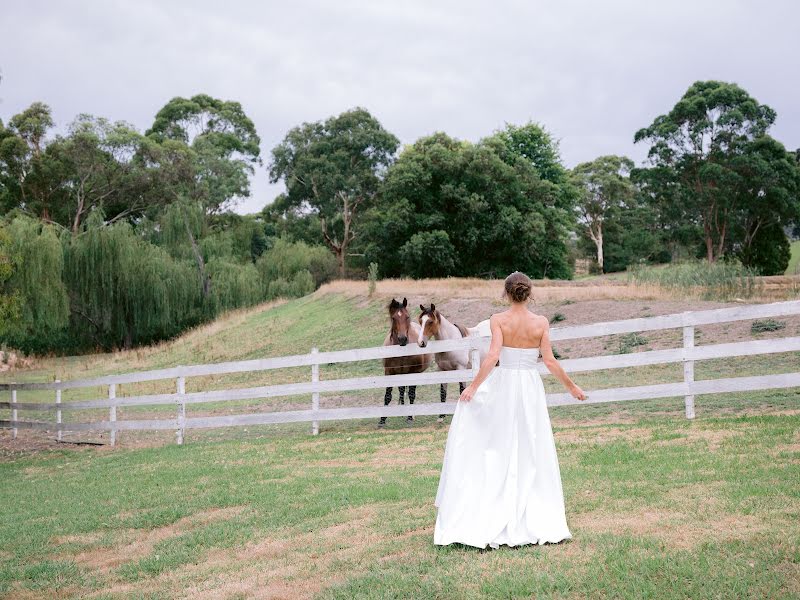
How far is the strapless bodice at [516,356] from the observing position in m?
5.77

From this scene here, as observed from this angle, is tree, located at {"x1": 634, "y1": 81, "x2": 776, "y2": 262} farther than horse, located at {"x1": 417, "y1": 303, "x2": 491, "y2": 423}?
Yes

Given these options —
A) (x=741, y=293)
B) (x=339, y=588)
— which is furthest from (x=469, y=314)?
(x=339, y=588)

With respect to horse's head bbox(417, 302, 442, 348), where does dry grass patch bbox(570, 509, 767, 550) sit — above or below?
below

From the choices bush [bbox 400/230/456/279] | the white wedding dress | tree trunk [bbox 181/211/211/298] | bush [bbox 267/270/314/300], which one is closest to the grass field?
the white wedding dress

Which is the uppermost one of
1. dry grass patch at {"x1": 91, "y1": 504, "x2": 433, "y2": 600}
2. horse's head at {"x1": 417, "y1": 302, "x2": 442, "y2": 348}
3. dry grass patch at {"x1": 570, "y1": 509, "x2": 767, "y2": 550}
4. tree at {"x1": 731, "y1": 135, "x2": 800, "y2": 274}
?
tree at {"x1": 731, "y1": 135, "x2": 800, "y2": 274}

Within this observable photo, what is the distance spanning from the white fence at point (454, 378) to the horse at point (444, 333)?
0.83m

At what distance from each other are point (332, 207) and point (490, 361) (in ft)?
187

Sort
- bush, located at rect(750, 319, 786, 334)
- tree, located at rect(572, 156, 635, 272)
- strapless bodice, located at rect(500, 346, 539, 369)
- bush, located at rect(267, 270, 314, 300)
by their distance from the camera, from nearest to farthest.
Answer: strapless bodice, located at rect(500, 346, 539, 369) < bush, located at rect(750, 319, 786, 334) < bush, located at rect(267, 270, 314, 300) < tree, located at rect(572, 156, 635, 272)

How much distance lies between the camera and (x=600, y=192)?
70.9m

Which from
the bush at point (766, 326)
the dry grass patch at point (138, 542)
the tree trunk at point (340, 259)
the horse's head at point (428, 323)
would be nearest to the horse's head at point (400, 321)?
the horse's head at point (428, 323)

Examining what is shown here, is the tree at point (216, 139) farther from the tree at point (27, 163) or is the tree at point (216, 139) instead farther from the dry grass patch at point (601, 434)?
the dry grass patch at point (601, 434)

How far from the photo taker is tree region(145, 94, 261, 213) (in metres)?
59.6

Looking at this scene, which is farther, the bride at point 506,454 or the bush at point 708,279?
the bush at point 708,279

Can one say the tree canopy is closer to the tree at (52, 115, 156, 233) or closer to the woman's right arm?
the tree at (52, 115, 156, 233)
